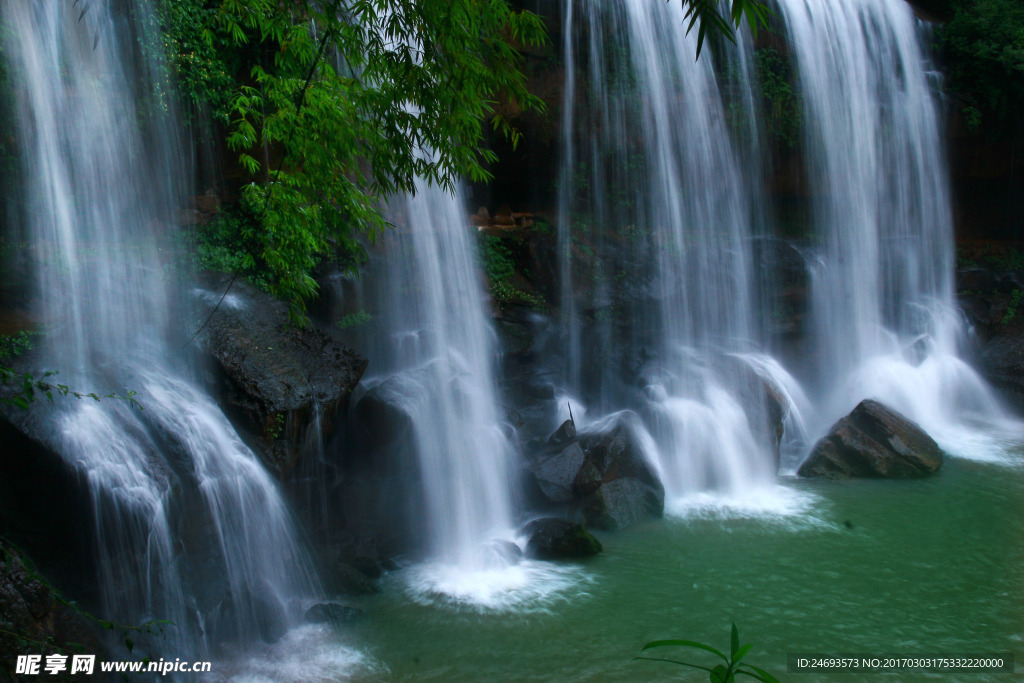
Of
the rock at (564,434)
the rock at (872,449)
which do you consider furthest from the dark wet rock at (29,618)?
the rock at (872,449)

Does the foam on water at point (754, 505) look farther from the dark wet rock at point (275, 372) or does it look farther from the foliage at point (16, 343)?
the foliage at point (16, 343)

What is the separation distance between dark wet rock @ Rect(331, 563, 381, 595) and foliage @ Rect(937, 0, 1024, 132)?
14683 mm

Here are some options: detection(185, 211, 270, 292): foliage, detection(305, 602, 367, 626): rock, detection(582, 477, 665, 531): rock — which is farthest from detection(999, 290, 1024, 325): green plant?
detection(185, 211, 270, 292): foliage

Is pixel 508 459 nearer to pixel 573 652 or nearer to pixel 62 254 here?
pixel 573 652

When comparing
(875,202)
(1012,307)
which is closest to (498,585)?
(875,202)

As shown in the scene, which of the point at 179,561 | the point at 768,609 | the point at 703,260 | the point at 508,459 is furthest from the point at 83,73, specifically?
the point at 703,260

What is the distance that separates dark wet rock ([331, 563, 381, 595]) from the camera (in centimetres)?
656

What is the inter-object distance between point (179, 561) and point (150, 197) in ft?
14.9

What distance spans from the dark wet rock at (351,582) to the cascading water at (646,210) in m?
5.06

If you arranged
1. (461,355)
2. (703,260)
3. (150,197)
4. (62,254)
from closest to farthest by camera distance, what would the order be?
(62,254), (150,197), (461,355), (703,260)

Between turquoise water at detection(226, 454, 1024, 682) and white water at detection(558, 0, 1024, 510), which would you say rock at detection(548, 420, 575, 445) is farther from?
turquoise water at detection(226, 454, 1024, 682)

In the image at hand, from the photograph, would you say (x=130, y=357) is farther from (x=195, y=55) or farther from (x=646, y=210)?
(x=646, y=210)

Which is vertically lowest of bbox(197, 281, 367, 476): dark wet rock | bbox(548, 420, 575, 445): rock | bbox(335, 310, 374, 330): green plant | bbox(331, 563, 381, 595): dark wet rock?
bbox(331, 563, 381, 595): dark wet rock

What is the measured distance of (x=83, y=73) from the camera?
732cm
